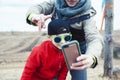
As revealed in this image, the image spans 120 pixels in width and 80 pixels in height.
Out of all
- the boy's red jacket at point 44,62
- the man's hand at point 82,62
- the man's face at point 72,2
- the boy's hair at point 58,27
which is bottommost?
the boy's red jacket at point 44,62

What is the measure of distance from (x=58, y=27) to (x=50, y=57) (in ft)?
1.23

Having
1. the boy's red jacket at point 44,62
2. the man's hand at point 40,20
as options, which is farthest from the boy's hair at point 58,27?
the man's hand at point 40,20

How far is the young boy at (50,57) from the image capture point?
15.6 feet

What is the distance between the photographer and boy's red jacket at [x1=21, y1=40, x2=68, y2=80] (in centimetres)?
491

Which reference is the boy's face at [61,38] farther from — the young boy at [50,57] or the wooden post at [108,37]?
the wooden post at [108,37]

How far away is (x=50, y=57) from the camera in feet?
16.2

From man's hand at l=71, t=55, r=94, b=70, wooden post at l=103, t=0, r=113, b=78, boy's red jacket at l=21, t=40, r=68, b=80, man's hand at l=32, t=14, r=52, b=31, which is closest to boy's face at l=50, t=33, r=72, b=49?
boy's red jacket at l=21, t=40, r=68, b=80

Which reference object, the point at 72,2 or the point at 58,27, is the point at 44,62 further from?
the point at 72,2

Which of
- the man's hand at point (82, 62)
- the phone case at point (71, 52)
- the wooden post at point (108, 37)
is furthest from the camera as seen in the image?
the wooden post at point (108, 37)

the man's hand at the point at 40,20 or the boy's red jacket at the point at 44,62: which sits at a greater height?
the man's hand at the point at 40,20

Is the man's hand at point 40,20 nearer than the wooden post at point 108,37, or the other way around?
the man's hand at point 40,20

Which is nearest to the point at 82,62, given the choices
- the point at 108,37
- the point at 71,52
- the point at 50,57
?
the point at 71,52

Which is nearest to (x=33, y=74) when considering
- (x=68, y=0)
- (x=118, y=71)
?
(x=68, y=0)

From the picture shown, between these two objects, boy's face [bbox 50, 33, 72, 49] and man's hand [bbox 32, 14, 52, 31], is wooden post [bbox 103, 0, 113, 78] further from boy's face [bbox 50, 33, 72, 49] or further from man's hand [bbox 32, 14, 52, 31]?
man's hand [bbox 32, 14, 52, 31]
